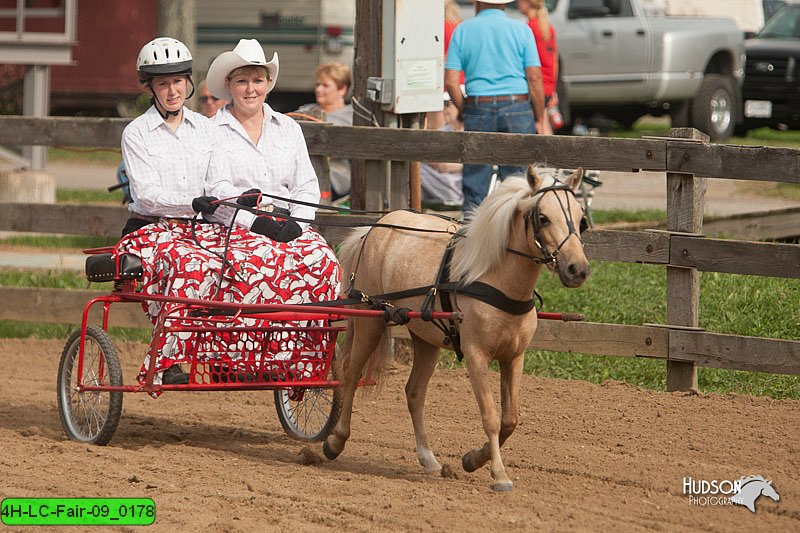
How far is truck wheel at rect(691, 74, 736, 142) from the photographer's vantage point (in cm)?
1953

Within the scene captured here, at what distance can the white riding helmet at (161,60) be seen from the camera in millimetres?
6770

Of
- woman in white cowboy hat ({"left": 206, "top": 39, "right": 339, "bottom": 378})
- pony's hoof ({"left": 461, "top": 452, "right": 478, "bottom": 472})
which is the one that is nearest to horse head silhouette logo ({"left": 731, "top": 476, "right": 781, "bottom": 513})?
pony's hoof ({"left": 461, "top": 452, "right": 478, "bottom": 472})

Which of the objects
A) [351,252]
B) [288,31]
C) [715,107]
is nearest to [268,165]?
[351,252]

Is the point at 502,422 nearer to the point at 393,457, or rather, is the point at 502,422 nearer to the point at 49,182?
the point at 393,457

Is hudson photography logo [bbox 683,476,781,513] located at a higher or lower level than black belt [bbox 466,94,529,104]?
lower

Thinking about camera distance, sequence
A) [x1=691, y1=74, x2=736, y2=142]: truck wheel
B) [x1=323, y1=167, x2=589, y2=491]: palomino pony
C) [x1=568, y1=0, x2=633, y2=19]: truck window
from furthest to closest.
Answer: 1. [x1=691, y1=74, x2=736, y2=142]: truck wheel
2. [x1=568, y1=0, x2=633, y2=19]: truck window
3. [x1=323, y1=167, x2=589, y2=491]: palomino pony

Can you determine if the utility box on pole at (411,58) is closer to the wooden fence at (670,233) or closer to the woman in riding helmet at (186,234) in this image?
the wooden fence at (670,233)

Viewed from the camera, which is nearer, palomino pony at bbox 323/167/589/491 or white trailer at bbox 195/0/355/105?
palomino pony at bbox 323/167/589/491

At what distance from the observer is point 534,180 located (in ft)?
18.0

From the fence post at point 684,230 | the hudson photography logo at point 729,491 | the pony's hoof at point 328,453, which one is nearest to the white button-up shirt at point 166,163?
the pony's hoof at point 328,453

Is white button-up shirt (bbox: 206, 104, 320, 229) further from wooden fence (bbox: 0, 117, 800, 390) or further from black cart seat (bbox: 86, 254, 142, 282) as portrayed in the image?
wooden fence (bbox: 0, 117, 800, 390)

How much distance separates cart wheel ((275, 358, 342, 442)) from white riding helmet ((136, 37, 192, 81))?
1885 millimetres

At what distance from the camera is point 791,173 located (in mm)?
7160

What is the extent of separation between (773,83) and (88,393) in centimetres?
1599
